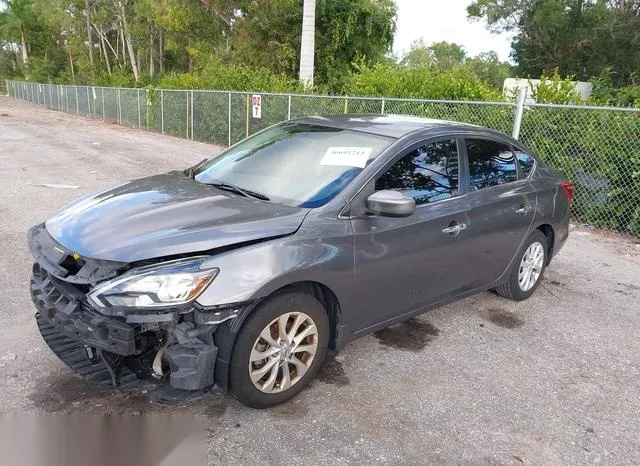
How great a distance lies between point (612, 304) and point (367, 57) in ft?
61.7

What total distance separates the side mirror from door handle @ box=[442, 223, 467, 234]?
0.67 meters

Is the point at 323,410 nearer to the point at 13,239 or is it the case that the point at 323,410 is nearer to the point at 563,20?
the point at 13,239

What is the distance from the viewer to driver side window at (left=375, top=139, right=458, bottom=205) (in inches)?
138

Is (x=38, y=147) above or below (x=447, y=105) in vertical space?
below

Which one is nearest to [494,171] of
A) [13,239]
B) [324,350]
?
[324,350]

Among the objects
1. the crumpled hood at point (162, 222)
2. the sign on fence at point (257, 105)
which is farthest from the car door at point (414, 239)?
the sign on fence at point (257, 105)

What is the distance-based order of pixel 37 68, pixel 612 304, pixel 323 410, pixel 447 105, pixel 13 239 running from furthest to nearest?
pixel 37 68
pixel 447 105
pixel 13 239
pixel 612 304
pixel 323 410

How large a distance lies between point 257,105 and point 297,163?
38.9ft

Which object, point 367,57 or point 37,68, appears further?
point 37,68

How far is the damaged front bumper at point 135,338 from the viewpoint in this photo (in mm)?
2594

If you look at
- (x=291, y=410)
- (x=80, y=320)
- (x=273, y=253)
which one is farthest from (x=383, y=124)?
(x=80, y=320)

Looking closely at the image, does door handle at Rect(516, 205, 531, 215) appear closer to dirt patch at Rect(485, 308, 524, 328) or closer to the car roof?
the car roof

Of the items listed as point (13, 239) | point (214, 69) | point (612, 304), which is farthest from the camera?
point (214, 69)

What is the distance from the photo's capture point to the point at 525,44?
3362 centimetres
